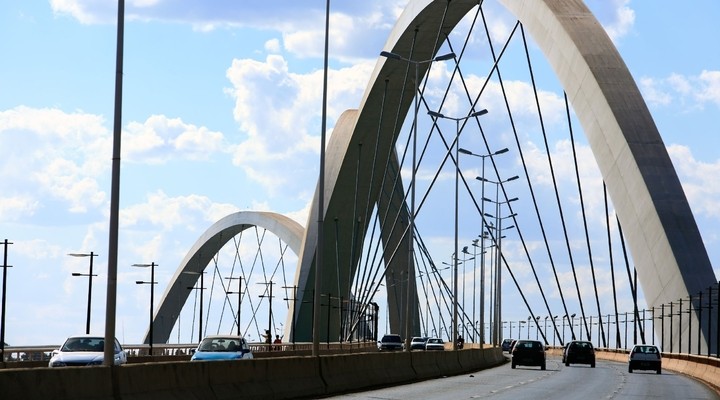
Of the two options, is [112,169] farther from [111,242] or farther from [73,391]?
[73,391]

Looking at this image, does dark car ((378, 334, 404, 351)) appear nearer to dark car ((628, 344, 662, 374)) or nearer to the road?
dark car ((628, 344, 662, 374))

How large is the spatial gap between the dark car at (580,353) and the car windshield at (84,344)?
3887 centimetres

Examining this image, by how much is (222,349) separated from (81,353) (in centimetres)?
373

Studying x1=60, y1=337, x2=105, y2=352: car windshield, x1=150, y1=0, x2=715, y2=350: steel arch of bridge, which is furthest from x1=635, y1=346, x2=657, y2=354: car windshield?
x1=60, y1=337, x2=105, y2=352: car windshield

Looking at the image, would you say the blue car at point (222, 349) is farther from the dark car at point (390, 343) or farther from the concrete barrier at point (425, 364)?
the dark car at point (390, 343)

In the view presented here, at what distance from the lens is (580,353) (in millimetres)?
70438

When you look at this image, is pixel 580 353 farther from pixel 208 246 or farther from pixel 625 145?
pixel 208 246


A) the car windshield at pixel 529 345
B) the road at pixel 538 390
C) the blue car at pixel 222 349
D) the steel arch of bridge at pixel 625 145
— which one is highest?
the steel arch of bridge at pixel 625 145

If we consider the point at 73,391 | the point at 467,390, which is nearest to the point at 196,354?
the point at 467,390

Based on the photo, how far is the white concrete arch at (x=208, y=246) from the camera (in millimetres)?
131250

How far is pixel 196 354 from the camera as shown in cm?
3609

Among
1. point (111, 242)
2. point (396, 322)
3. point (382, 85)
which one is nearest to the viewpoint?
point (111, 242)

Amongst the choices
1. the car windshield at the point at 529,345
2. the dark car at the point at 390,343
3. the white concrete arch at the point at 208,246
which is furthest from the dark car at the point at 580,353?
the white concrete arch at the point at 208,246

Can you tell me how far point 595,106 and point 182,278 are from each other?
94017mm
